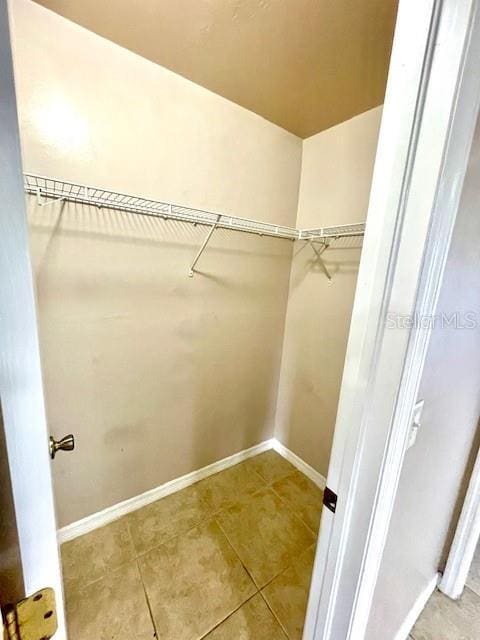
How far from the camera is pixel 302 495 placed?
70.6 inches

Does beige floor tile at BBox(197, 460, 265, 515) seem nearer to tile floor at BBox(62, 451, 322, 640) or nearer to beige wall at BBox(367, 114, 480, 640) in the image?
tile floor at BBox(62, 451, 322, 640)

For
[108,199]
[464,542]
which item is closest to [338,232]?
[108,199]

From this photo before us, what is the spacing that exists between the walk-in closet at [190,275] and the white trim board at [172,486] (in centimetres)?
1

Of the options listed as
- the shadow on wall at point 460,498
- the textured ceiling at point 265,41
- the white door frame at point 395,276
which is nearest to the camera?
the white door frame at point 395,276

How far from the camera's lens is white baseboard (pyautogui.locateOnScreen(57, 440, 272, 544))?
1.45m

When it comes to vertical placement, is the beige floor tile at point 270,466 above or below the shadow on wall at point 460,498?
below

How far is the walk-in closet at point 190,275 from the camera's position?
109 centimetres

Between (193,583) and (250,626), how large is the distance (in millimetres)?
296

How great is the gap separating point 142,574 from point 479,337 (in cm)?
174

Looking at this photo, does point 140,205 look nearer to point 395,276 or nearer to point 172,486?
point 395,276

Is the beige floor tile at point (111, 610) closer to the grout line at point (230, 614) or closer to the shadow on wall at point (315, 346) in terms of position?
the grout line at point (230, 614)

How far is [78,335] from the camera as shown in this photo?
1.29 m

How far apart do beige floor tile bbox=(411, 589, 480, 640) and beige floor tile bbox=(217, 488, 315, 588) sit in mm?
521

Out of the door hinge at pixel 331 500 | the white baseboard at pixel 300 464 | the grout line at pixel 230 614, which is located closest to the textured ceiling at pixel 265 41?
the door hinge at pixel 331 500
